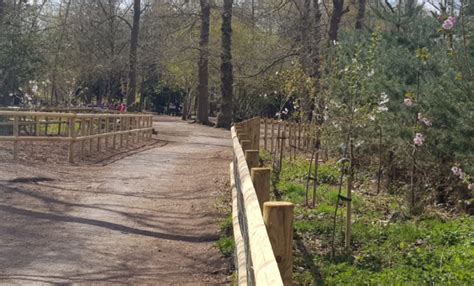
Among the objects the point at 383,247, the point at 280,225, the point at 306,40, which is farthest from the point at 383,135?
the point at 306,40

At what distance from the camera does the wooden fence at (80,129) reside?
1530cm

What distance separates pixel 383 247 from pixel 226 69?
29677 mm

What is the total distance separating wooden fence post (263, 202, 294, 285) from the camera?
12.0ft

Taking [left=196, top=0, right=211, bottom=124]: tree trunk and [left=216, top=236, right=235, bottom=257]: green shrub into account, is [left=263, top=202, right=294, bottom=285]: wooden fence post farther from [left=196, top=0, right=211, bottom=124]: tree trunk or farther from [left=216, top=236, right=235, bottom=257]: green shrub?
[left=196, top=0, right=211, bottom=124]: tree trunk

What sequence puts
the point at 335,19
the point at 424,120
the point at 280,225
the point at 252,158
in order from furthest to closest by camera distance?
the point at 335,19
the point at 424,120
the point at 252,158
the point at 280,225

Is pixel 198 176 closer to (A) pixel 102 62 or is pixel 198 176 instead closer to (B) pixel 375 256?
(B) pixel 375 256

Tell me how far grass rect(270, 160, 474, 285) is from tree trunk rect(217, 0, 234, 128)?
82.0 feet

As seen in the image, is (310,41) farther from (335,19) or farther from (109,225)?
(109,225)

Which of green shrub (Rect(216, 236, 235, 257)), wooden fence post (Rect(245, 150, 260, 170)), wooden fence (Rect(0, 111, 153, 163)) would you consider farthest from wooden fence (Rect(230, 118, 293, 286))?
wooden fence (Rect(0, 111, 153, 163))

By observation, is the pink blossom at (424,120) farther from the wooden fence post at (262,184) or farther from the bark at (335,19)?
the bark at (335,19)

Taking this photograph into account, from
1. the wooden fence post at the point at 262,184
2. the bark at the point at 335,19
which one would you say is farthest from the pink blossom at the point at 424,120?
the bark at the point at 335,19

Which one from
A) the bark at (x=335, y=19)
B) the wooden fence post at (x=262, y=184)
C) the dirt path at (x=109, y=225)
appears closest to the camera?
the wooden fence post at (x=262, y=184)

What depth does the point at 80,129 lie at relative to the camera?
18.2m

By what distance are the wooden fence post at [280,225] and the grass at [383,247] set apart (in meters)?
→ 2.93
